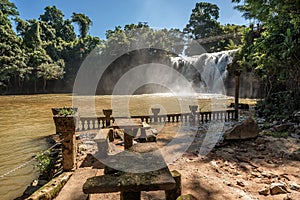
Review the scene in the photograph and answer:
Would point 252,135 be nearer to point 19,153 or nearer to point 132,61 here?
point 19,153

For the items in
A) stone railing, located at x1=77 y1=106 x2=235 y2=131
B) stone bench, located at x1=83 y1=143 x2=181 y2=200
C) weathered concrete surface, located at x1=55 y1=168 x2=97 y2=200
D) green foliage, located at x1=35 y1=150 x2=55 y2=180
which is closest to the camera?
stone bench, located at x1=83 y1=143 x2=181 y2=200

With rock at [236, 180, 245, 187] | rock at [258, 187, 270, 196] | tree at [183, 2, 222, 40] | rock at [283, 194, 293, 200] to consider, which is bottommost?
rock at [236, 180, 245, 187]

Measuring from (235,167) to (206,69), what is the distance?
23679 mm

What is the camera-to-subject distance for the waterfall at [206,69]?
23734mm

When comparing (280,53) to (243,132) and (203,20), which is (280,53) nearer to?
(243,132)

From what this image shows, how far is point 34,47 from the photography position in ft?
125

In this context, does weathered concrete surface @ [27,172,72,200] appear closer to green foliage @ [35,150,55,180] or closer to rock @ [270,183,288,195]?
green foliage @ [35,150,55,180]

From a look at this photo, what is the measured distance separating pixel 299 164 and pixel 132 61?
32054 millimetres

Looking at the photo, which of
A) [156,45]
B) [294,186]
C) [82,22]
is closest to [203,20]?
[156,45]

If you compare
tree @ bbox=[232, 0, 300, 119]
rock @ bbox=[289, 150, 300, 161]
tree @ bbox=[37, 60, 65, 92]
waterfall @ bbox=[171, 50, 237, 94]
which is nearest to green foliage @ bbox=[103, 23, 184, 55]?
waterfall @ bbox=[171, 50, 237, 94]

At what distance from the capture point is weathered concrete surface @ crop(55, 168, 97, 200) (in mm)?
2826

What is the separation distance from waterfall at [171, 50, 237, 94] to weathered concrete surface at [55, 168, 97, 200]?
22.5 metres

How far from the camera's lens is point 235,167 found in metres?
4.30

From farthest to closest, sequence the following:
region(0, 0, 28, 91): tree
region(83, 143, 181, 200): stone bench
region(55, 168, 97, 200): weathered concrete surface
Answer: region(0, 0, 28, 91): tree → region(55, 168, 97, 200): weathered concrete surface → region(83, 143, 181, 200): stone bench
